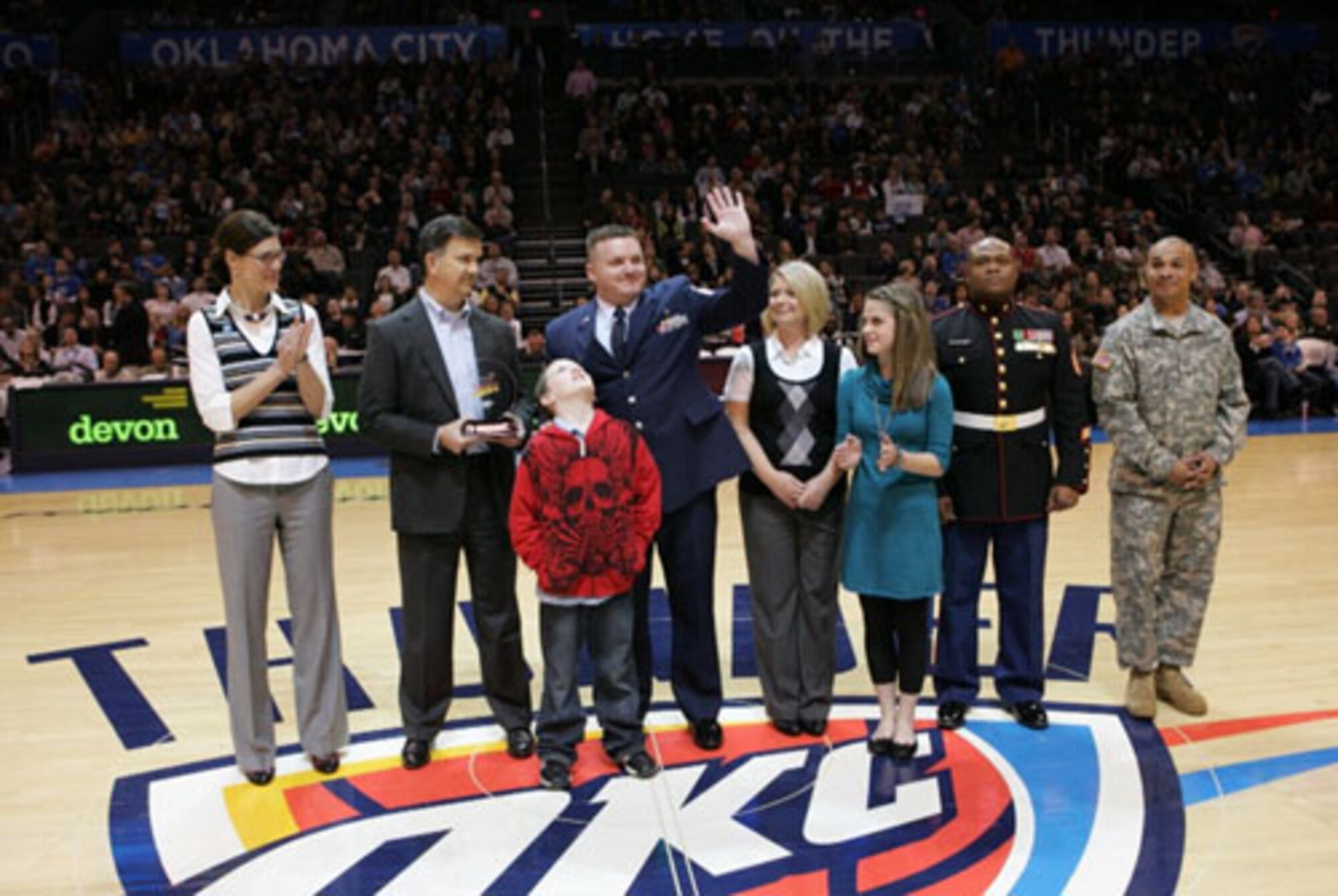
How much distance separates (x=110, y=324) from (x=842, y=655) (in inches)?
432

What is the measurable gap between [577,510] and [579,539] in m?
0.10

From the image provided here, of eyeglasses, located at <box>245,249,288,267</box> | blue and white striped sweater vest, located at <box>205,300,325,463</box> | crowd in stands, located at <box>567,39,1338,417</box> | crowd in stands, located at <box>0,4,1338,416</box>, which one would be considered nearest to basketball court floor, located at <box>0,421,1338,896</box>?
blue and white striped sweater vest, located at <box>205,300,325,463</box>

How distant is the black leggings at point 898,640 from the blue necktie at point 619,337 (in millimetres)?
1211

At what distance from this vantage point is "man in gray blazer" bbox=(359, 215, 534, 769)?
445 centimetres

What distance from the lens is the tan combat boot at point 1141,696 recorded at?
4.86 metres

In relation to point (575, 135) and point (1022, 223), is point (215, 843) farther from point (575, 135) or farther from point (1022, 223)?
point (575, 135)

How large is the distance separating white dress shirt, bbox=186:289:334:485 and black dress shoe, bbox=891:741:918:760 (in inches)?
87.7

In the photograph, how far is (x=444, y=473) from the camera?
4.48 meters

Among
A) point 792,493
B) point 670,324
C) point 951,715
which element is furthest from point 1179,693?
point 670,324

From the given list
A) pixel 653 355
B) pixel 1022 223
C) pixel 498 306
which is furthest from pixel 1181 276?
pixel 1022 223

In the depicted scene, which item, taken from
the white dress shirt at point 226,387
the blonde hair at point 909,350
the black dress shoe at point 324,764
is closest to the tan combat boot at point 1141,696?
the blonde hair at point 909,350

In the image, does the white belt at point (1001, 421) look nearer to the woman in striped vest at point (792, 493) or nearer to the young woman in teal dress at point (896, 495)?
the young woman in teal dress at point (896, 495)

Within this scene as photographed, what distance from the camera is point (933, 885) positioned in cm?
359

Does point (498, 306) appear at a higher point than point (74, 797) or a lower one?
higher
